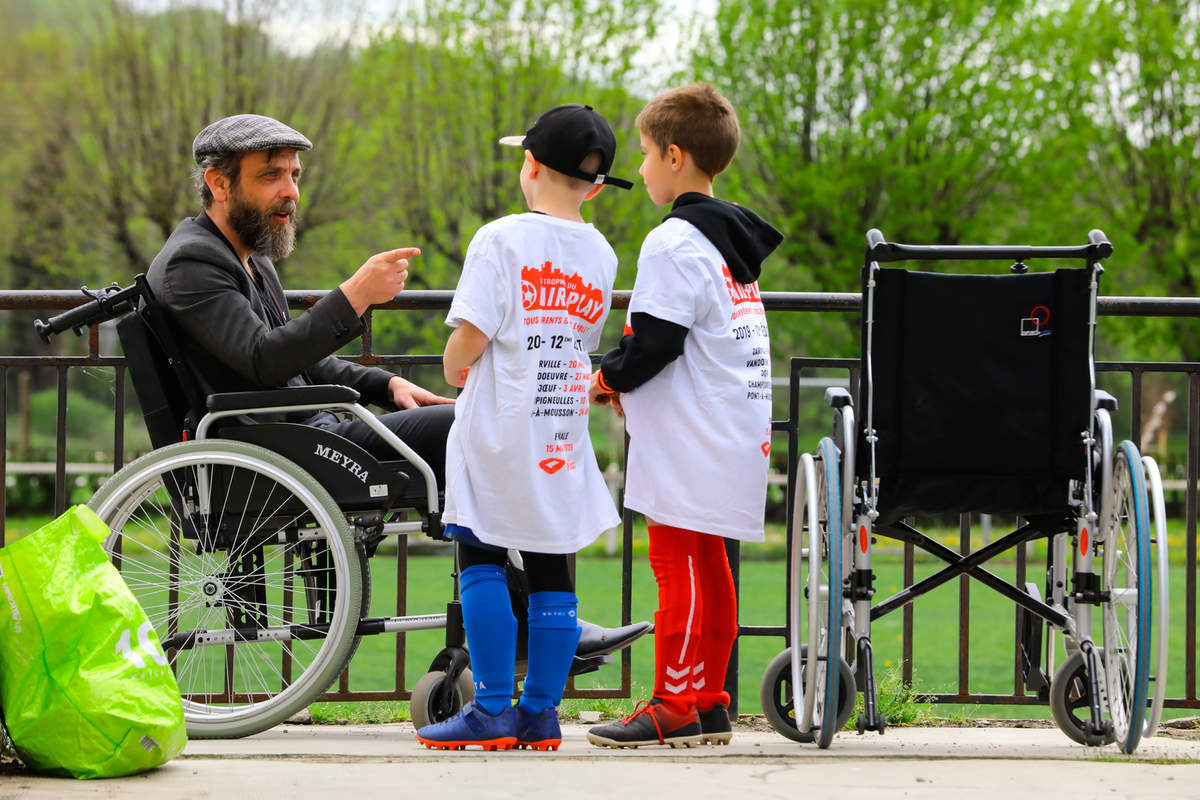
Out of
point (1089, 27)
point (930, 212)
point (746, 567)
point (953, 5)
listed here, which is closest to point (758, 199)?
point (930, 212)

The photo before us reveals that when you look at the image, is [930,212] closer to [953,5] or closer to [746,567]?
[953,5]

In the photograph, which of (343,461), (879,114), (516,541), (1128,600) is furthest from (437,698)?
(879,114)

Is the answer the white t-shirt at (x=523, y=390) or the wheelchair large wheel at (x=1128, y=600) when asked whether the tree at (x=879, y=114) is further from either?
the white t-shirt at (x=523, y=390)

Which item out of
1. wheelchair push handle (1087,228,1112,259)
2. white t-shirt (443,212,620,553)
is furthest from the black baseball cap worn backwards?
wheelchair push handle (1087,228,1112,259)

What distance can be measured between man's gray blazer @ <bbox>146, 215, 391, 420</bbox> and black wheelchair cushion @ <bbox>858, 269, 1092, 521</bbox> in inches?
48.0

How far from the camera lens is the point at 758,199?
19125mm

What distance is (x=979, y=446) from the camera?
3.14m

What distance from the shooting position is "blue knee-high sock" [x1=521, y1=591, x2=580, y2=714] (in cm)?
304

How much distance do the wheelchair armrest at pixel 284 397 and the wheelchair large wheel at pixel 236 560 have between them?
93 millimetres

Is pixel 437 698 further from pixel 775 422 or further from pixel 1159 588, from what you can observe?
pixel 1159 588

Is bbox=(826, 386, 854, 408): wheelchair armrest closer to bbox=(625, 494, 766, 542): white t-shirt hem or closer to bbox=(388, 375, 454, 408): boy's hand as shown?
bbox=(625, 494, 766, 542): white t-shirt hem

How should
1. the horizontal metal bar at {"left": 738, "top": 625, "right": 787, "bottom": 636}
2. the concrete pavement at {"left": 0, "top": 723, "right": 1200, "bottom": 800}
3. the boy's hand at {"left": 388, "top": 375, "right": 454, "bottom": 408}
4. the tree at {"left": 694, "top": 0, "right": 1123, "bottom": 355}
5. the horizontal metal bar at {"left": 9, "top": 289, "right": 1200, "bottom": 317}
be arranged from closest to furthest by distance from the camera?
the concrete pavement at {"left": 0, "top": 723, "right": 1200, "bottom": 800} < the boy's hand at {"left": 388, "top": 375, "right": 454, "bottom": 408} < the horizontal metal bar at {"left": 9, "top": 289, "right": 1200, "bottom": 317} < the horizontal metal bar at {"left": 738, "top": 625, "right": 787, "bottom": 636} < the tree at {"left": 694, "top": 0, "right": 1123, "bottom": 355}

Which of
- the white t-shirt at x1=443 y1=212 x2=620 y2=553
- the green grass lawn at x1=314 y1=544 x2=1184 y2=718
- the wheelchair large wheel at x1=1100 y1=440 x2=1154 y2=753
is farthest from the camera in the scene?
the green grass lawn at x1=314 y1=544 x2=1184 y2=718

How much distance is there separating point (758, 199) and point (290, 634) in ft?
54.3
